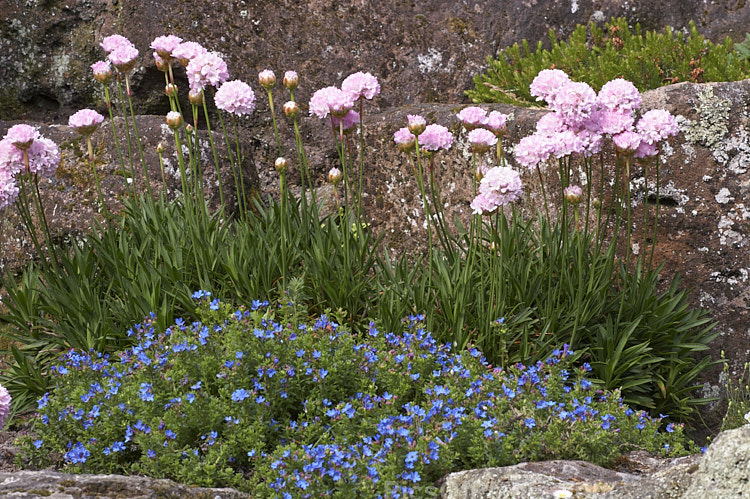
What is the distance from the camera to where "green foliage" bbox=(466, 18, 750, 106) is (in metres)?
5.43

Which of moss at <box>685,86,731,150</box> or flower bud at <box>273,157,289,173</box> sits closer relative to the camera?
flower bud at <box>273,157,289,173</box>

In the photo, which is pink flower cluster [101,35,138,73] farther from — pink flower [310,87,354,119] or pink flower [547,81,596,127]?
pink flower [547,81,596,127]

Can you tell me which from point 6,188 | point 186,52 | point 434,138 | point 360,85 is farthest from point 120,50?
point 434,138

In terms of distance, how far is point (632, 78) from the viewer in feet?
18.0

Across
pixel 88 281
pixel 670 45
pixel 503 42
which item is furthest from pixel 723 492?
pixel 503 42

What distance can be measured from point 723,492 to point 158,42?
3.51 metres

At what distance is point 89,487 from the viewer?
253 cm

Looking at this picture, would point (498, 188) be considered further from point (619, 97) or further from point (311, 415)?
point (311, 415)

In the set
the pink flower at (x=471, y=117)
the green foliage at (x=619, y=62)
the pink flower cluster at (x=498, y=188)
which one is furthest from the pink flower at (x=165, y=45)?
the green foliage at (x=619, y=62)

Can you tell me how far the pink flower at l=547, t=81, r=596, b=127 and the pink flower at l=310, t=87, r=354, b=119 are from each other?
1.07 metres

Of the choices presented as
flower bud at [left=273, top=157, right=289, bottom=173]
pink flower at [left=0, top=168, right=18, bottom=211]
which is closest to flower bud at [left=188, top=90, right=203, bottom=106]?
flower bud at [left=273, top=157, right=289, bottom=173]

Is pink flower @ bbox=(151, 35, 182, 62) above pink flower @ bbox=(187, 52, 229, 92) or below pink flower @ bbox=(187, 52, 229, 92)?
above

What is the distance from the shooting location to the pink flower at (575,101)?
3.51m

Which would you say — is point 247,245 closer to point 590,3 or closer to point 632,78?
point 632,78
